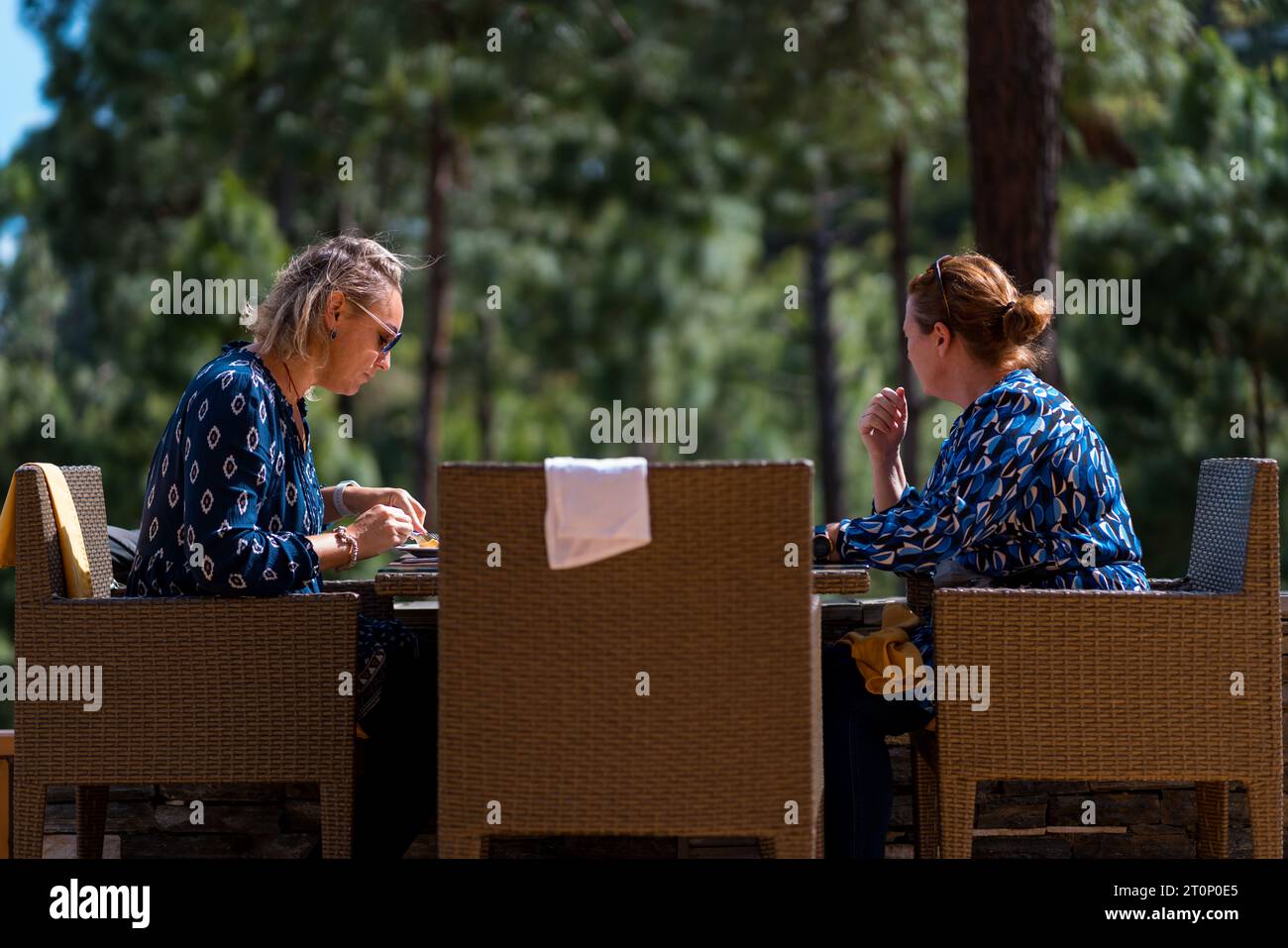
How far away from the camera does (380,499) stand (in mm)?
2934

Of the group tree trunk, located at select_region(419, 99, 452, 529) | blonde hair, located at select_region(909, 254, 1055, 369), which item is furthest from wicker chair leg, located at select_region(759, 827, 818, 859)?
tree trunk, located at select_region(419, 99, 452, 529)

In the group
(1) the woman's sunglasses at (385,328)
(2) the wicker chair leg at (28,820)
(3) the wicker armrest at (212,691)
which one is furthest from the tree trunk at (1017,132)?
(2) the wicker chair leg at (28,820)

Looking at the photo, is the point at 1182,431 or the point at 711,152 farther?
the point at 711,152

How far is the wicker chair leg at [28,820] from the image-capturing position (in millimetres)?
2316

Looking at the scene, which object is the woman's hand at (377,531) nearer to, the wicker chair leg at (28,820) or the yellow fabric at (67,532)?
the yellow fabric at (67,532)

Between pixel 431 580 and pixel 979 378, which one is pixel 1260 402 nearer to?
pixel 979 378

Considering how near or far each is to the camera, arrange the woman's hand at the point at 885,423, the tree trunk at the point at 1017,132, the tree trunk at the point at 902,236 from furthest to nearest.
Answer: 1. the tree trunk at the point at 902,236
2. the tree trunk at the point at 1017,132
3. the woman's hand at the point at 885,423

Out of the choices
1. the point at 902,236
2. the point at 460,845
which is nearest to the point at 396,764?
the point at 460,845

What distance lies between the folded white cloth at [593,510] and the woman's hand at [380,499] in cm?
86

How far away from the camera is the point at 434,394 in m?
10.2

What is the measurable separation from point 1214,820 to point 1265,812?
1.38ft
